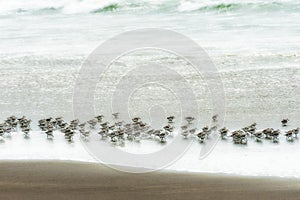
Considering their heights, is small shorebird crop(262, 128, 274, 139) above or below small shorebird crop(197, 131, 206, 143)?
above

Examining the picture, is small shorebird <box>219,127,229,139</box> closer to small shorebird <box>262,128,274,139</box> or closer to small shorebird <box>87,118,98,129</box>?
small shorebird <box>262,128,274,139</box>

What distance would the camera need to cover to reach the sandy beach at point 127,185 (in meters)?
8.12

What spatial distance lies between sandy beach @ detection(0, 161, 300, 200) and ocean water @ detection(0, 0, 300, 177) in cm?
42

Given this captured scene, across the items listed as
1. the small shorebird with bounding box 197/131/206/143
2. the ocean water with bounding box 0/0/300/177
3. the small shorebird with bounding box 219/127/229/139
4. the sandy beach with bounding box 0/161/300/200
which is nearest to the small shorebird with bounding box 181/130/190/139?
the small shorebird with bounding box 197/131/206/143

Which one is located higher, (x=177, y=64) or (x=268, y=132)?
(x=177, y=64)

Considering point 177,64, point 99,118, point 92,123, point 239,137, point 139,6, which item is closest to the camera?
point 239,137

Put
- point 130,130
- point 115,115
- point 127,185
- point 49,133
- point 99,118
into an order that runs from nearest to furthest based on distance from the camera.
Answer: point 127,185 → point 130,130 → point 49,133 → point 99,118 → point 115,115

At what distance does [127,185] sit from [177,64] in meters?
9.08

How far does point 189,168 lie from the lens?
9.10 meters

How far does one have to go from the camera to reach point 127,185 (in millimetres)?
8594

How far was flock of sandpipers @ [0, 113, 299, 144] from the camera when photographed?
33.9 ft

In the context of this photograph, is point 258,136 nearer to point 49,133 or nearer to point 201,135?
point 201,135

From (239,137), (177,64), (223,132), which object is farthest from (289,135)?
(177,64)

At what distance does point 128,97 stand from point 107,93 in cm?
66
